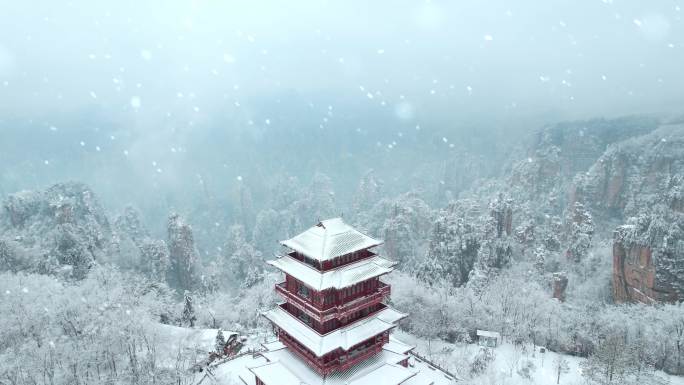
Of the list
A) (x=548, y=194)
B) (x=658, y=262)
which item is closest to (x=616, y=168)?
(x=548, y=194)

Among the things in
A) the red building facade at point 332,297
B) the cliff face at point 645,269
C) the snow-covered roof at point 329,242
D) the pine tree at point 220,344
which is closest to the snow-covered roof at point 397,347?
the red building facade at point 332,297

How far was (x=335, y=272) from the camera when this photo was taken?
28219 mm

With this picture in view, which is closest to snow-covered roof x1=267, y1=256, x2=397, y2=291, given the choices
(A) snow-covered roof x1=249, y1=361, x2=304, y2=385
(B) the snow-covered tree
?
(A) snow-covered roof x1=249, y1=361, x2=304, y2=385

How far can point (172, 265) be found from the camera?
94.8m

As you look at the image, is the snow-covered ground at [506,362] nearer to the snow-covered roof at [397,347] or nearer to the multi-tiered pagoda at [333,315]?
the snow-covered roof at [397,347]

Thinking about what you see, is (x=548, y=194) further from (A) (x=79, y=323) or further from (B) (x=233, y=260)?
(A) (x=79, y=323)

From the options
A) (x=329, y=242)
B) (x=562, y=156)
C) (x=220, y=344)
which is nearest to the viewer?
(x=329, y=242)

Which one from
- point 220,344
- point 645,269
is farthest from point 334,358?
point 645,269

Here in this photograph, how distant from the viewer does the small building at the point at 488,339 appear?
44938mm

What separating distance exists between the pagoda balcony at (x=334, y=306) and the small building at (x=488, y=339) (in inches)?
809

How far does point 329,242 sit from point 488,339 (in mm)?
27965

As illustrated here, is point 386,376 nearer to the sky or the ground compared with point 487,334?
nearer to the sky

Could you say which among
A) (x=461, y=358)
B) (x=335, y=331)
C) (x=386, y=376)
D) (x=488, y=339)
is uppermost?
(x=335, y=331)

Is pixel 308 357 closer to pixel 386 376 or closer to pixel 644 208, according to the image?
pixel 386 376
